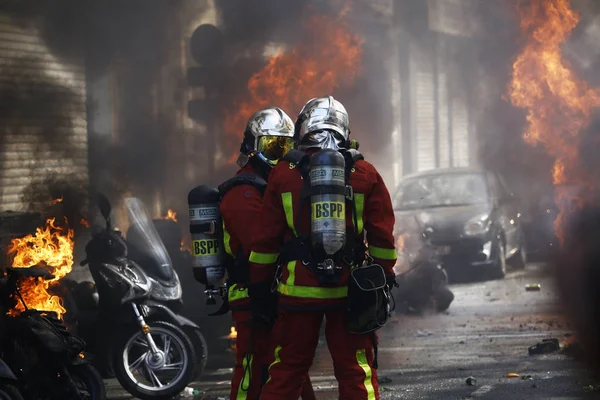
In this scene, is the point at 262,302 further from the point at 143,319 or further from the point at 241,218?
the point at 143,319

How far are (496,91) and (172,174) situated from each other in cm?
705

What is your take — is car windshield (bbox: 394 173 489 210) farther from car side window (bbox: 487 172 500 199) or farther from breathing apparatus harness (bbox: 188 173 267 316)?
breathing apparatus harness (bbox: 188 173 267 316)

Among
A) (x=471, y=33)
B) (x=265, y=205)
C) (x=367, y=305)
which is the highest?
(x=471, y=33)

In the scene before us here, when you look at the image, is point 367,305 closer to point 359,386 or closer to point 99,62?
point 359,386

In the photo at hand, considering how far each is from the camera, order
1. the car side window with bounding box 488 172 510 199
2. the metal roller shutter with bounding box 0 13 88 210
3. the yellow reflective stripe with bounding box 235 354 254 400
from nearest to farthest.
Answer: the yellow reflective stripe with bounding box 235 354 254 400, the metal roller shutter with bounding box 0 13 88 210, the car side window with bounding box 488 172 510 199

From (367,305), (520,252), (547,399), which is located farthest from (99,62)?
(367,305)

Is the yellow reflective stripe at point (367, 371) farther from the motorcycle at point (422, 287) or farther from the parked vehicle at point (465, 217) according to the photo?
the parked vehicle at point (465, 217)

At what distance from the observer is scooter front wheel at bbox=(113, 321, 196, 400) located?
696cm

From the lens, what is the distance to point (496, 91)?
18984mm

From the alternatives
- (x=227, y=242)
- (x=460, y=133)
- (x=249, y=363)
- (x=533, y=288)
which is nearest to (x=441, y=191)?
(x=533, y=288)

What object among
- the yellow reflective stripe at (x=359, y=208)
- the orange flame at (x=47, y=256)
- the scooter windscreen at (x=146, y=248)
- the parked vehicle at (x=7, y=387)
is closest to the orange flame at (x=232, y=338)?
the scooter windscreen at (x=146, y=248)

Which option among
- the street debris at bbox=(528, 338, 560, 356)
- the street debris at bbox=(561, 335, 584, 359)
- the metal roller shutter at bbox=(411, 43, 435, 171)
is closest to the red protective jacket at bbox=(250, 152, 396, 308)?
the street debris at bbox=(561, 335, 584, 359)

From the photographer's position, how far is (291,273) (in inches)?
187

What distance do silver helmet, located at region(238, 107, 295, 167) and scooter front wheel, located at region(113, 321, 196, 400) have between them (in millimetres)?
1958
